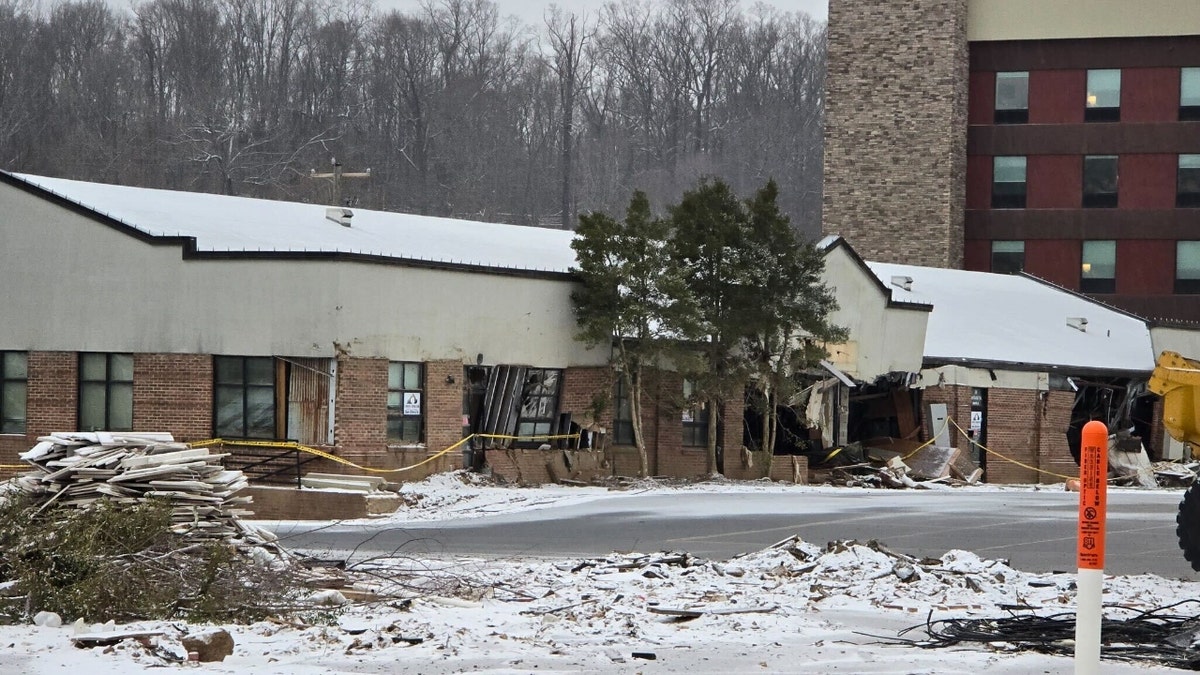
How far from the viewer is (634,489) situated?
32.5 metres

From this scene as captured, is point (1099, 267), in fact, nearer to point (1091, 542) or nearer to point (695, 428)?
point (695, 428)

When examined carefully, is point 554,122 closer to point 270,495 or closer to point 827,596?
point 270,495

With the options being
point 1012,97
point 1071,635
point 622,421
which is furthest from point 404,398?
point 1012,97

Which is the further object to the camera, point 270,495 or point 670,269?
point 670,269

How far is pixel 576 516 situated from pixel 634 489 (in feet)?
24.7

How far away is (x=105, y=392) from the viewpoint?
31.7 m

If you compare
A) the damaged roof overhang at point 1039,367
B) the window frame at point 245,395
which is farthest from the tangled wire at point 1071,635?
the damaged roof overhang at point 1039,367

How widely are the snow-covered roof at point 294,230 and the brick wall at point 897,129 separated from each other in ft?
85.9

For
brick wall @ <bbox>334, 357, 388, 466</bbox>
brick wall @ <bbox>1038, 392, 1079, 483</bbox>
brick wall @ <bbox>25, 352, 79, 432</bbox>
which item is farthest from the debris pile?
brick wall @ <bbox>25, 352, 79, 432</bbox>

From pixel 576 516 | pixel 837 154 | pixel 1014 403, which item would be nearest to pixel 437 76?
pixel 837 154

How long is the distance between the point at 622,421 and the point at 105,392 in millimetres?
11280

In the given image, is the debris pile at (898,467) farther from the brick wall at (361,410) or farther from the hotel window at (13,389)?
the hotel window at (13,389)

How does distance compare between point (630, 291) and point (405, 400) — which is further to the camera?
point (630, 291)

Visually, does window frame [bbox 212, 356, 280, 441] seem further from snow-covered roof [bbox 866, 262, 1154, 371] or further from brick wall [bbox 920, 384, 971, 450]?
brick wall [bbox 920, 384, 971, 450]
